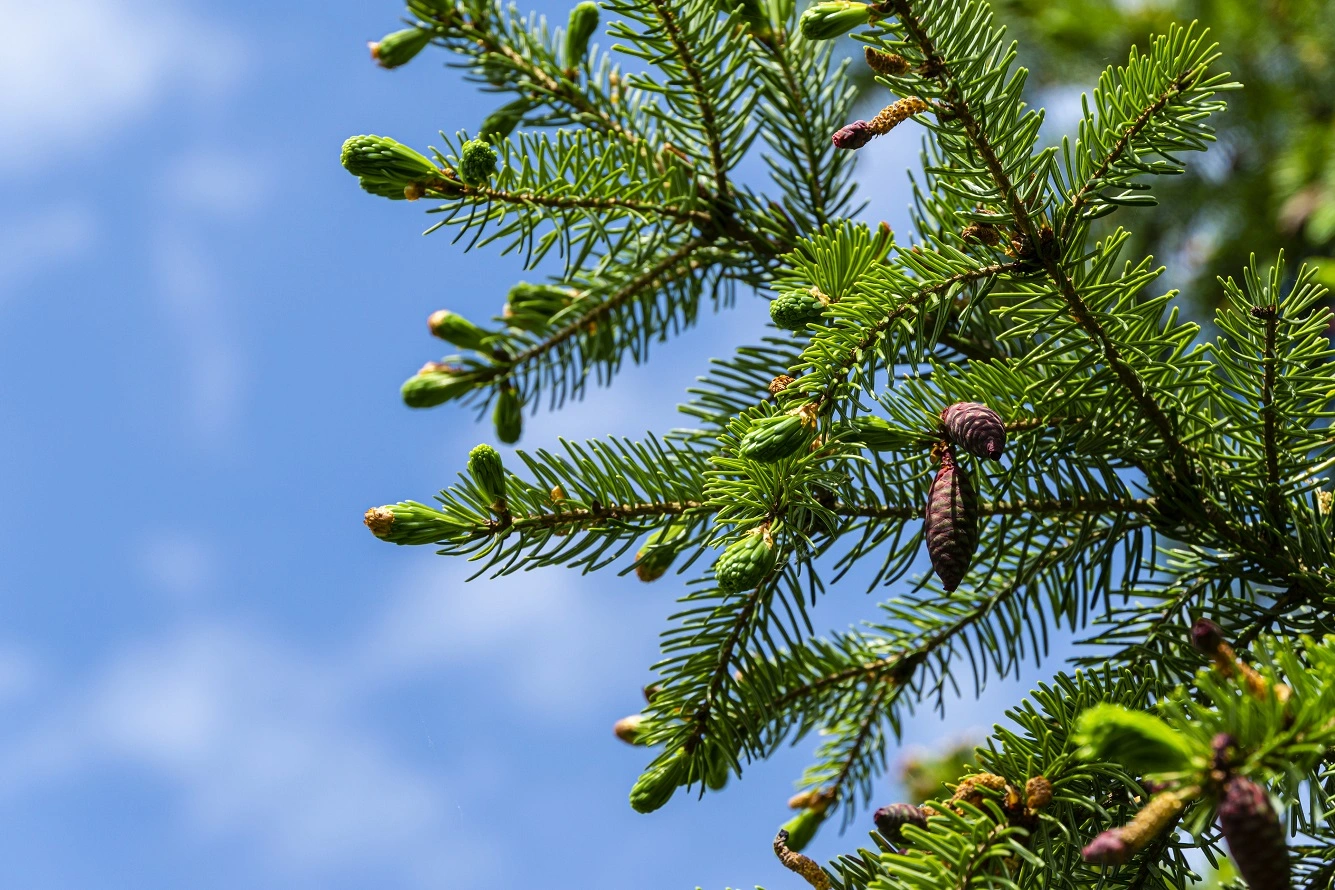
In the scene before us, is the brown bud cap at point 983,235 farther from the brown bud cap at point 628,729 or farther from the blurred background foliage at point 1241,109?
the blurred background foliage at point 1241,109

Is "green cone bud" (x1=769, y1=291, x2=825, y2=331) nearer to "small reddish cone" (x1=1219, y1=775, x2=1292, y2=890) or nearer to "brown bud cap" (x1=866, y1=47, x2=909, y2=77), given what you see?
"brown bud cap" (x1=866, y1=47, x2=909, y2=77)

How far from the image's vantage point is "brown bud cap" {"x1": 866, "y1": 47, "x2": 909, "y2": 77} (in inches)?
26.5

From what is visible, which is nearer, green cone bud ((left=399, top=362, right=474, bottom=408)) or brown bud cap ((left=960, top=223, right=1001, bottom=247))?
brown bud cap ((left=960, top=223, right=1001, bottom=247))

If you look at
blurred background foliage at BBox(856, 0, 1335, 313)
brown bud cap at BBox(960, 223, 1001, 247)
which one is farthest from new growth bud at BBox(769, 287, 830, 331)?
blurred background foliage at BBox(856, 0, 1335, 313)

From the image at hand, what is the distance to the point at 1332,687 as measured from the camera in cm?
49

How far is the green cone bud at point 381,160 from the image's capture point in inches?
31.5

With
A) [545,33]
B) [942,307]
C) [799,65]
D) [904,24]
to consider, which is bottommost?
[942,307]

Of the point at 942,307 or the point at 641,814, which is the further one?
the point at 641,814

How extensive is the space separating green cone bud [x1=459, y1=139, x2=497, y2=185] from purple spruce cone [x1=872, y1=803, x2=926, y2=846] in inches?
21.6

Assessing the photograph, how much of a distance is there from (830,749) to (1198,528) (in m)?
0.40

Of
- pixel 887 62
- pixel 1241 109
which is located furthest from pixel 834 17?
pixel 1241 109

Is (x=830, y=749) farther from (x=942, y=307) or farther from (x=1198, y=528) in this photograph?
(x=942, y=307)

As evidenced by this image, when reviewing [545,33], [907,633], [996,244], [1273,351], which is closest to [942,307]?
[996,244]

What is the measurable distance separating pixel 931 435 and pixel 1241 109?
259 centimetres
